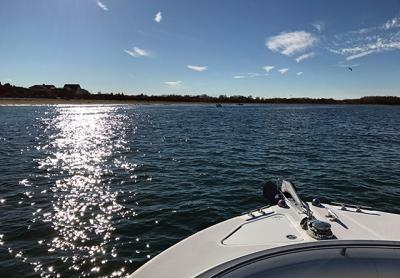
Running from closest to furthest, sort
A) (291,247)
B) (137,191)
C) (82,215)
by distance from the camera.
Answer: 1. (291,247)
2. (82,215)
3. (137,191)

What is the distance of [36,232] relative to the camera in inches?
416

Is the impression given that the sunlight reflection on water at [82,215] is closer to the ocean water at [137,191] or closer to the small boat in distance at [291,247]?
the ocean water at [137,191]

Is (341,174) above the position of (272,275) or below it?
below

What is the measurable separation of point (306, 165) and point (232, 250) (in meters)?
16.3

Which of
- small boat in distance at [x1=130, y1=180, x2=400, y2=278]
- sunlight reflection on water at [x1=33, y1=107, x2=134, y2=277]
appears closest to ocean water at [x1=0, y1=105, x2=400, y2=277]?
sunlight reflection on water at [x1=33, y1=107, x2=134, y2=277]

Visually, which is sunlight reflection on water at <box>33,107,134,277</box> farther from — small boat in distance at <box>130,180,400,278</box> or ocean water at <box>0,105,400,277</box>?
small boat in distance at <box>130,180,400,278</box>

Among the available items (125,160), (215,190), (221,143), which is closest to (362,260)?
(215,190)

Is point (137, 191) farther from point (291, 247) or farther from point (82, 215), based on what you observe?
point (291, 247)

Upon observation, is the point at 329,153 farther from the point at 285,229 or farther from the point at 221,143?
the point at 285,229

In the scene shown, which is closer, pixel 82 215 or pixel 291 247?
pixel 291 247

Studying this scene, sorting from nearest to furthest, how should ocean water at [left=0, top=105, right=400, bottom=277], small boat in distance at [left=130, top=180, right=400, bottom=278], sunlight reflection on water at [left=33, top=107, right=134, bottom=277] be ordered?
small boat in distance at [left=130, top=180, right=400, bottom=278] < sunlight reflection on water at [left=33, top=107, right=134, bottom=277] < ocean water at [left=0, top=105, right=400, bottom=277]

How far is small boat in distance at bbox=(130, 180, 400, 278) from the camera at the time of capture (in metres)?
4.60

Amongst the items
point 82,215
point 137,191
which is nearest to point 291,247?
point 82,215

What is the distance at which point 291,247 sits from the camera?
15.4ft
